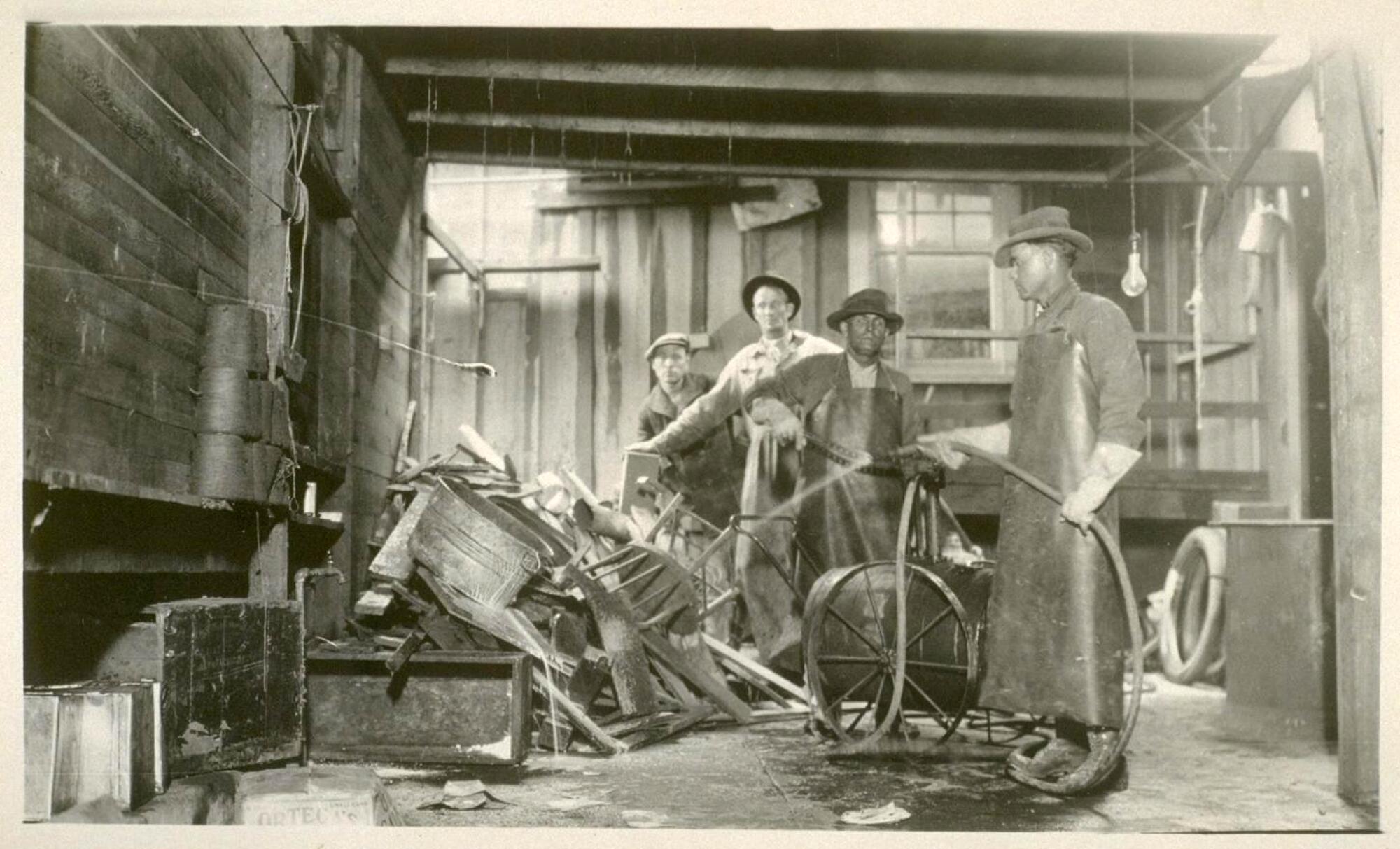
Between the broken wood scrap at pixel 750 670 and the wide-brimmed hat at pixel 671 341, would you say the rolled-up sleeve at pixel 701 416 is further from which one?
the broken wood scrap at pixel 750 670

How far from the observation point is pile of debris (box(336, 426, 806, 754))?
468cm

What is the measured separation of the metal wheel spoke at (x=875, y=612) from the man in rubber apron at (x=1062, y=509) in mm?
460

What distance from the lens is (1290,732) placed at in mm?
5375

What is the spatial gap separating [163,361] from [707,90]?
3912mm

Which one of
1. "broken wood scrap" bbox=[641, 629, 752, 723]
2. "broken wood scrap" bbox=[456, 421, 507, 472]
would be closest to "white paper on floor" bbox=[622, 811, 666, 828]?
"broken wood scrap" bbox=[641, 629, 752, 723]

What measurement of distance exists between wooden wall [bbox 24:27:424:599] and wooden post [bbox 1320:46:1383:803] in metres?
3.79

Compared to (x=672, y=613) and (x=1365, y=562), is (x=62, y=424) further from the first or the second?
(x=1365, y=562)

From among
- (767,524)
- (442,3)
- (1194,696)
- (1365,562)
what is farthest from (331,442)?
(1194,696)

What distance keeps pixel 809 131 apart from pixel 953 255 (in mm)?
2503

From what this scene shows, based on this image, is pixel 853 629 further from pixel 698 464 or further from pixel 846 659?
pixel 698 464

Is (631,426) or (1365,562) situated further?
(631,426)

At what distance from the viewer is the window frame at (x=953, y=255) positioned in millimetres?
8789

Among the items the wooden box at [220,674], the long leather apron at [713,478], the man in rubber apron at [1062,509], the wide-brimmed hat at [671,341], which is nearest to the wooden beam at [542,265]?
the wide-brimmed hat at [671,341]

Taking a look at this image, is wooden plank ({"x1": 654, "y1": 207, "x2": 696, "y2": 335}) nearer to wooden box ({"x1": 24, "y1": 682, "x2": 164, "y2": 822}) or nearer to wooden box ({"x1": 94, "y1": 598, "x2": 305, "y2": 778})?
wooden box ({"x1": 94, "y1": 598, "x2": 305, "y2": 778})
